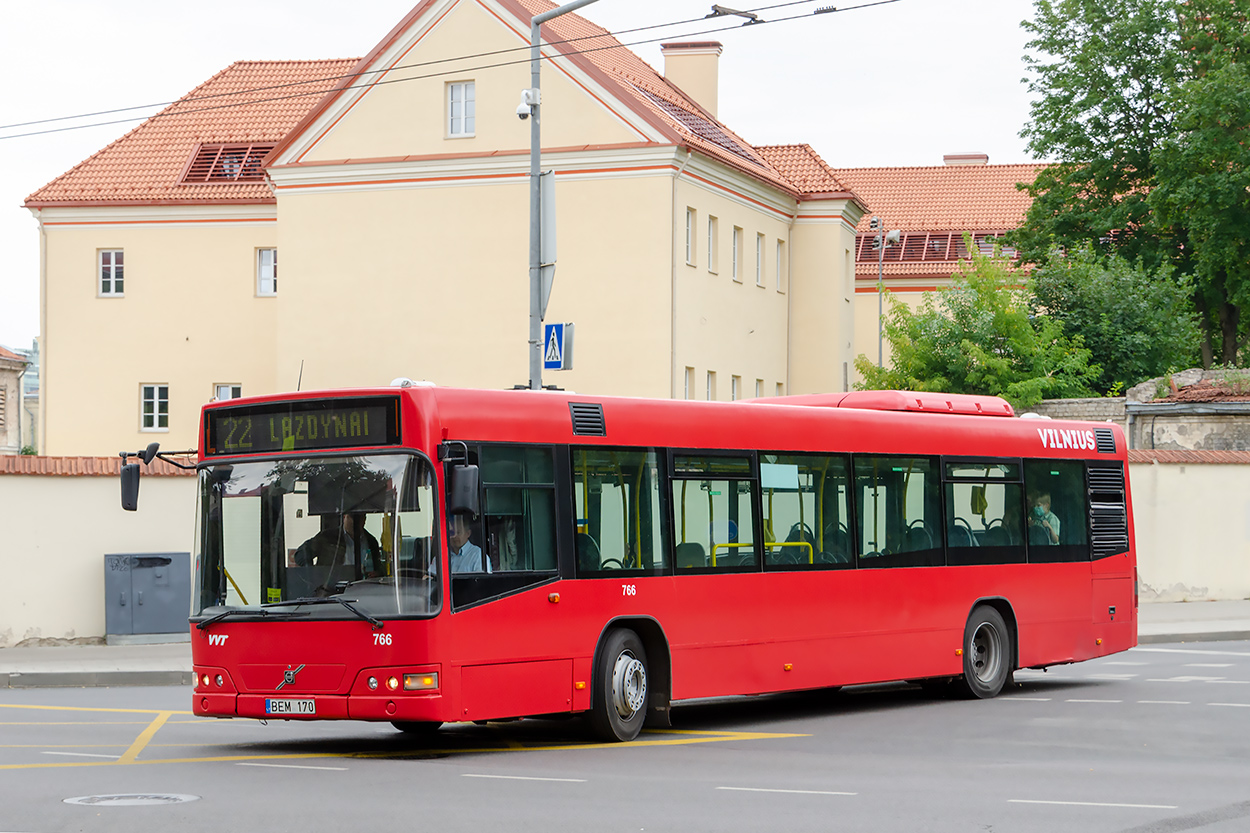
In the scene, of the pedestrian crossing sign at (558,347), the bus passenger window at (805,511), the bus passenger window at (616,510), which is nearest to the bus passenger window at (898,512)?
the bus passenger window at (805,511)

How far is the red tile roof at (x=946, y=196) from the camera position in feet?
236

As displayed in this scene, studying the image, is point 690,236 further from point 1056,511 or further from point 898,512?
point 898,512

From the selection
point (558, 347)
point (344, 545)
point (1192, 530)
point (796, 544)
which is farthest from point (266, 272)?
point (344, 545)

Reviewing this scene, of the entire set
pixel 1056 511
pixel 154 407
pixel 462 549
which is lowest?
pixel 462 549

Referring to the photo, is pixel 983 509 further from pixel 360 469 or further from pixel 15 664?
pixel 15 664

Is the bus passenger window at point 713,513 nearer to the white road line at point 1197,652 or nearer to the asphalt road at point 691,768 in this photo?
the asphalt road at point 691,768

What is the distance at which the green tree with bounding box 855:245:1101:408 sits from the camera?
39062mm

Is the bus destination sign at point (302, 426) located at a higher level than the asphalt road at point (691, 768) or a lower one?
higher

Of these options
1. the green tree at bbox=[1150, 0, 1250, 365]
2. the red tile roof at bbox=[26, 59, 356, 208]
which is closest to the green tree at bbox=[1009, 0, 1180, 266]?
the green tree at bbox=[1150, 0, 1250, 365]

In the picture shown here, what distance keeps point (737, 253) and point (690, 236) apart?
3404 millimetres

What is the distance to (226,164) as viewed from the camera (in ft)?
163

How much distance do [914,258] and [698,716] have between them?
187 ft

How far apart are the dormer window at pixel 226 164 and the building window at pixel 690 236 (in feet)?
47.5

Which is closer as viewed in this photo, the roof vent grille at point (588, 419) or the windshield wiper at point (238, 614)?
the windshield wiper at point (238, 614)
